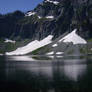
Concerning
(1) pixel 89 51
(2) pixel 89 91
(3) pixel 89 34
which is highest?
(3) pixel 89 34

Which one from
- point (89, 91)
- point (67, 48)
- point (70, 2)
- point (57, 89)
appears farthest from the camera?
point (70, 2)

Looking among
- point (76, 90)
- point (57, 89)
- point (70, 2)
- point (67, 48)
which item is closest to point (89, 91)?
point (76, 90)

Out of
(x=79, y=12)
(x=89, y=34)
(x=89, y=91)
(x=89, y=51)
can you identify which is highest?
(x=79, y=12)

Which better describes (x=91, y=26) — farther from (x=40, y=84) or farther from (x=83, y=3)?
(x=40, y=84)

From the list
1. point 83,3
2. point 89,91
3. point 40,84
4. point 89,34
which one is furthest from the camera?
point 83,3

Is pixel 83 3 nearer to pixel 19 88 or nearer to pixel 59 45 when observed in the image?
pixel 59 45

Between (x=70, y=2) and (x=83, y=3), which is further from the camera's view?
(x=70, y=2)

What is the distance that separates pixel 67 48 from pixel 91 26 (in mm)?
57664

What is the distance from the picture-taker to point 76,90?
589 inches

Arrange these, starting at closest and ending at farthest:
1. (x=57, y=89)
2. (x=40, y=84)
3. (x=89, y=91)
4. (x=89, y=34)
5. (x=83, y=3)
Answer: (x=89, y=91) < (x=57, y=89) < (x=40, y=84) < (x=89, y=34) < (x=83, y=3)

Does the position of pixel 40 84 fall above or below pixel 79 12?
below

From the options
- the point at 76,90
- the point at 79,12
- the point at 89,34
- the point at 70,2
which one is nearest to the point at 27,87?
the point at 76,90

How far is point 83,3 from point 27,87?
165844 millimetres

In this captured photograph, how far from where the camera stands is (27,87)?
1641 centimetres
